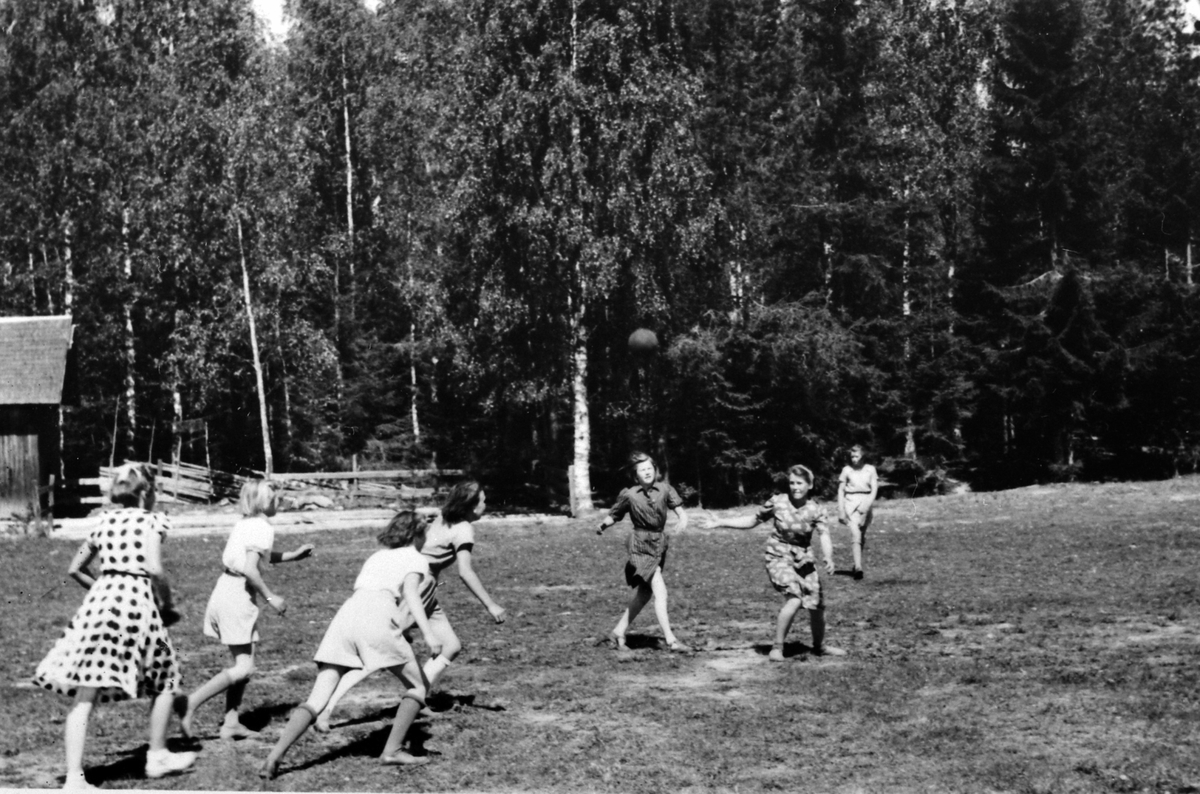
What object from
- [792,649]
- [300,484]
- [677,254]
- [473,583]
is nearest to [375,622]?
[473,583]

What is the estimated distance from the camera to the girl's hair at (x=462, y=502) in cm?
918

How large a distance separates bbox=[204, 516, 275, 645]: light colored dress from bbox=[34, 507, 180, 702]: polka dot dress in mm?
831

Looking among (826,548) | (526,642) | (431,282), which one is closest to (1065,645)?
(826,548)

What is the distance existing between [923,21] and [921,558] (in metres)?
30.3

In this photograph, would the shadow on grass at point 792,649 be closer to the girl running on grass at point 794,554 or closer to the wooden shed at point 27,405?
the girl running on grass at point 794,554

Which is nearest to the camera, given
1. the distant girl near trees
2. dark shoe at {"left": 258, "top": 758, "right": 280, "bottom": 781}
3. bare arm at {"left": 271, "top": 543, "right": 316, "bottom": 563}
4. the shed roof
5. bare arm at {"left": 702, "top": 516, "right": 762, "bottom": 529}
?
dark shoe at {"left": 258, "top": 758, "right": 280, "bottom": 781}

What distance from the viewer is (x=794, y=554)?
11.3 metres

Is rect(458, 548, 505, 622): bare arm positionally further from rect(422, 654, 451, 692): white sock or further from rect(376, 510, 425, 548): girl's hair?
rect(376, 510, 425, 548): girl's hair

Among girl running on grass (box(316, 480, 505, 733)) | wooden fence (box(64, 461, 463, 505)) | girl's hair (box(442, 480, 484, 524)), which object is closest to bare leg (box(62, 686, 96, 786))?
girl running on grass (box(316, 480, 505, 733))

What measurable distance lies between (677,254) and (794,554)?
71.7 feet

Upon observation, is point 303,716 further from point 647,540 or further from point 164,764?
point 647,540

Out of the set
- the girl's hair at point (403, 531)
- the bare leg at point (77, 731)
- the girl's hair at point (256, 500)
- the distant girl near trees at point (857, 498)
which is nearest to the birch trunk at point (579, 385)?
the distant girl near trees at point (857, 498)

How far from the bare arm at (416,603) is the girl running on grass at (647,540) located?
3740mm

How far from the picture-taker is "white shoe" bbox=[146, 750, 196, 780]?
7414 mm
